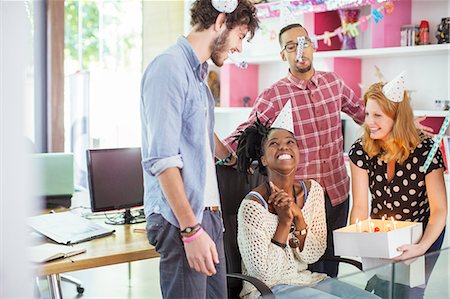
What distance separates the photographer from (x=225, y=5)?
1.95 meters

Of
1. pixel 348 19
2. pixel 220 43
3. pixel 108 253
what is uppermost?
pixel 348 19

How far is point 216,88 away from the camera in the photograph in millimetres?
5512

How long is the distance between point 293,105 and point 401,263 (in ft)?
4.24

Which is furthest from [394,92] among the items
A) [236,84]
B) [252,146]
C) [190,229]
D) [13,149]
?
[236,84]

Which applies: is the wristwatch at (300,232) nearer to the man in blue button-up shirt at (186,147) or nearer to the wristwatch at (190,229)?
the man in blue button-up shirt at (186,147)

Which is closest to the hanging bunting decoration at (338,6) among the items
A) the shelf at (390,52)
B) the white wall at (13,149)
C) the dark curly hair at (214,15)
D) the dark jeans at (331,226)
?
the shelf at (390,52)

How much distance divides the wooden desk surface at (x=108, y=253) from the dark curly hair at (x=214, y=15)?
95 centimetres

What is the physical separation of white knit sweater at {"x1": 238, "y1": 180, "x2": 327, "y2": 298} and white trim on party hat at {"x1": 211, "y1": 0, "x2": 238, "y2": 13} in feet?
2.68

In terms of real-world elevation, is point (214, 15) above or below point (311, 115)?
above

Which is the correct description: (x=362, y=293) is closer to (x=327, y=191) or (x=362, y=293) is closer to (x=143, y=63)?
(x=327, y=191)

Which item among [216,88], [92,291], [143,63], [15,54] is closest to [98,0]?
[143,63]

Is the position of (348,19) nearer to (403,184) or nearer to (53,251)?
(403,184)

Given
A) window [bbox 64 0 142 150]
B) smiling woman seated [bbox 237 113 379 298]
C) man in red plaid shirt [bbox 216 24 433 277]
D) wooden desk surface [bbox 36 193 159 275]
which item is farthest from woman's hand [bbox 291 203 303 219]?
window [bbox 64 0 142 150]

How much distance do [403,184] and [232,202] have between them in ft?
2.24
